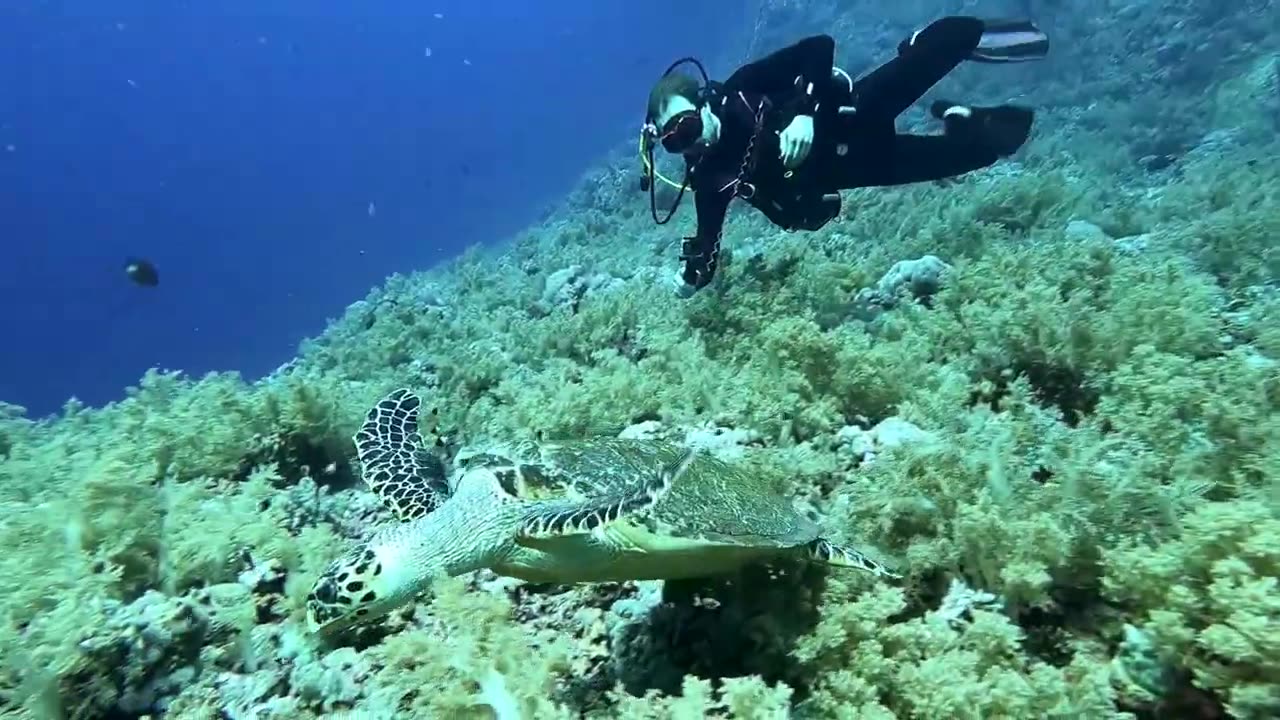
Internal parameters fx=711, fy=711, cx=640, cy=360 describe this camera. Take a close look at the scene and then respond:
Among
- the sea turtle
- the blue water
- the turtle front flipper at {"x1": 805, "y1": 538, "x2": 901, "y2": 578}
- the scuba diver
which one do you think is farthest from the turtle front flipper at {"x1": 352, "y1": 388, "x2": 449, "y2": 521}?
the blue water

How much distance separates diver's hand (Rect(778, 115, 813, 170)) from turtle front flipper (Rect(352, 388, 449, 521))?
3241 mm

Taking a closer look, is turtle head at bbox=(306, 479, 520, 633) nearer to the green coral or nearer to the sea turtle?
the sea turtle

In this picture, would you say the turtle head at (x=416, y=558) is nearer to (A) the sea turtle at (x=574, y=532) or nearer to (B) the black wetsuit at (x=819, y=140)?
(A) the sea turtle at (x=574, y=532)

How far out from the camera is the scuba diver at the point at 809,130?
4.85 metres

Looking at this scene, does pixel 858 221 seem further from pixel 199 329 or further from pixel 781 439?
pixel 199 329

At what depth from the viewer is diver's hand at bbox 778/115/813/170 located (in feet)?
16.8

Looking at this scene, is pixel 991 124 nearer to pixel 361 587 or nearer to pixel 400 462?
pixel 400 462

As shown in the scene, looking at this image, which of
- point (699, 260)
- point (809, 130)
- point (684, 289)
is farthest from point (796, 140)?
point (684, 289)

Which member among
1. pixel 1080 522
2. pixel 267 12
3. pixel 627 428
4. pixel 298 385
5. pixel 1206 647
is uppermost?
pixel 267 12

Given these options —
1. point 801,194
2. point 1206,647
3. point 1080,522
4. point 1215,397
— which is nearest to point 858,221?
point 801,194

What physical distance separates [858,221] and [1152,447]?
19.9 ft

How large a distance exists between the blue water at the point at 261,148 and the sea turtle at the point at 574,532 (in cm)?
6078

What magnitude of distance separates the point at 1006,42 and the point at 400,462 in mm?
7131

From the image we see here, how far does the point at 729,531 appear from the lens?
192cm
